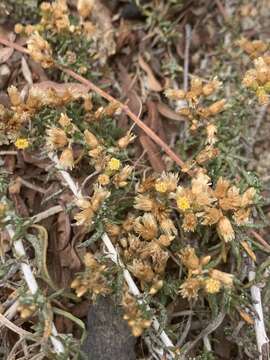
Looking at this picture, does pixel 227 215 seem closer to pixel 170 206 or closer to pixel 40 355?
pixel 170 206

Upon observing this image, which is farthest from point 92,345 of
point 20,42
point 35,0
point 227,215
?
point 35,0

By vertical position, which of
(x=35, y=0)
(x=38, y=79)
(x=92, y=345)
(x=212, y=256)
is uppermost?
(x=35, y=0)

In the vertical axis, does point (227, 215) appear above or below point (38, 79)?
below

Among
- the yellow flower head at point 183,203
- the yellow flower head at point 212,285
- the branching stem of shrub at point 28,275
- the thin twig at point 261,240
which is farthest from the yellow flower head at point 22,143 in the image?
the thin twig at point 261,240

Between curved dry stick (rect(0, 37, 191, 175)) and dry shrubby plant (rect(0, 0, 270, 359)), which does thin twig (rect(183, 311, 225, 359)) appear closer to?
dry shrubby plant (rect(0, 0, 270, 359))

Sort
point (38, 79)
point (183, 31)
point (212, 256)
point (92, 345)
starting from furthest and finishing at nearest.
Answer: point (183, 31), point (38, 79), point (212, 256), point (92, 345)

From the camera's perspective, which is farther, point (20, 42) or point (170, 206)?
point (20, 42)

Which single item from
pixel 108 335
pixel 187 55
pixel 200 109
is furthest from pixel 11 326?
pixel 187 55
